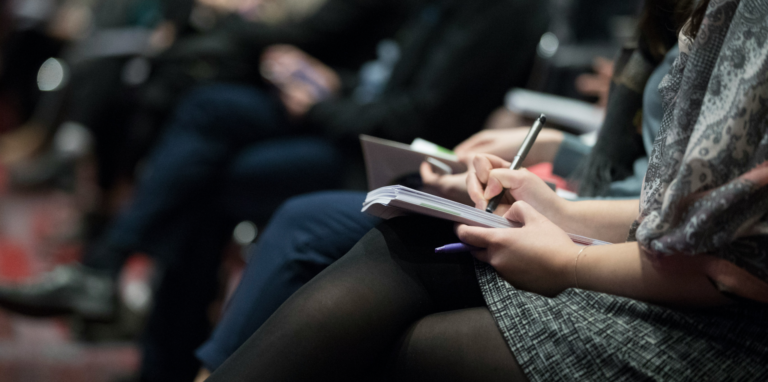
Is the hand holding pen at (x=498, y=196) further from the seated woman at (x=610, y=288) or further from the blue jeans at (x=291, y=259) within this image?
the blue jeans at (x=291, y=259)

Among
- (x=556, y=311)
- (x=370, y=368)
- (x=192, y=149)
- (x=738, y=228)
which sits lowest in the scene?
(x=192, y=149)

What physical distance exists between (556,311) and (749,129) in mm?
213

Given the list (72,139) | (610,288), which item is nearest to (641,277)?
(610,288)

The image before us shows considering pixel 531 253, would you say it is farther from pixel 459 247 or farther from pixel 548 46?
pixel 548 46

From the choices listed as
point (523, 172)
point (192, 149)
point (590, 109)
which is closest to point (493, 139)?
point (523, 172)

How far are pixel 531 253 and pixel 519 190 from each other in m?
0.10

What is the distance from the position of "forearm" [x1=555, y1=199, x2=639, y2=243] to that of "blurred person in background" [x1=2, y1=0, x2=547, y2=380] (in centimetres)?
79

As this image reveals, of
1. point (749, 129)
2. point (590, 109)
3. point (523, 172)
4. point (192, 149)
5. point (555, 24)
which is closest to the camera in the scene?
point (749, 129)

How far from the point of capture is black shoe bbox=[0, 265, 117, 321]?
145 centimetres

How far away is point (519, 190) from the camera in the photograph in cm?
62

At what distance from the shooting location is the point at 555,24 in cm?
206

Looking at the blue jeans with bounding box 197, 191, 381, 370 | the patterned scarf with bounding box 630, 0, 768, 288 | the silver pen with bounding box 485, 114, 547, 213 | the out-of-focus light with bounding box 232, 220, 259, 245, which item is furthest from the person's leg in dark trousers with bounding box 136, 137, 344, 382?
the patterned scarf with bounding box 630, 0, 768, 288

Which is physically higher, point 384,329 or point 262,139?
point 384,329

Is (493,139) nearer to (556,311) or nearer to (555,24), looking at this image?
(556,311)
